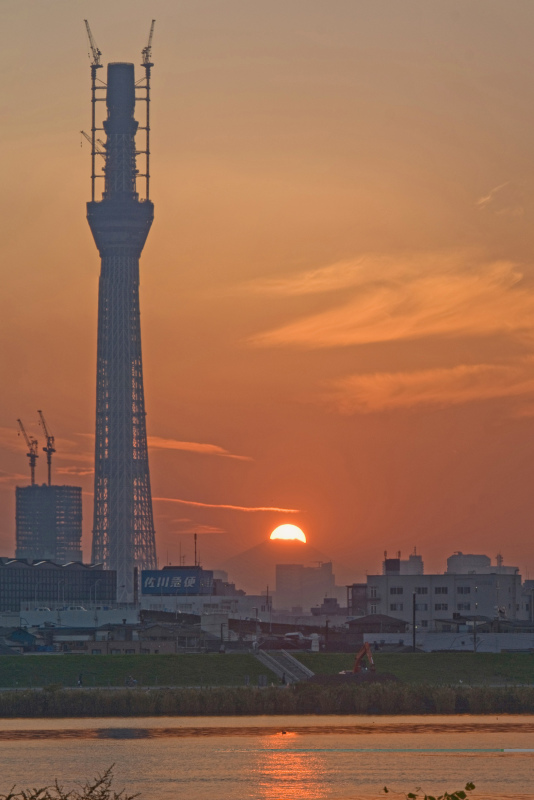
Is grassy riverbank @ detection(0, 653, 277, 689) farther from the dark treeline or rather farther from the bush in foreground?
the bush in foreground

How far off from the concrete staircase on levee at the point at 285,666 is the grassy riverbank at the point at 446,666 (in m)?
1.46

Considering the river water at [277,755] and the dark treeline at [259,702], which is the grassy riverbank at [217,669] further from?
the river water at [277,755]

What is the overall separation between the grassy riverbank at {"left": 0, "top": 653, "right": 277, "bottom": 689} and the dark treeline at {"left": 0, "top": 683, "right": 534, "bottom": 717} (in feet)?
62.0

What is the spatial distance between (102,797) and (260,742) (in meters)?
55.7

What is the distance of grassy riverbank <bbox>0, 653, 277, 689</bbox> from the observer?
140 m

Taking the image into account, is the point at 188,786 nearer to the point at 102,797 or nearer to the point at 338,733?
the point at 338,733

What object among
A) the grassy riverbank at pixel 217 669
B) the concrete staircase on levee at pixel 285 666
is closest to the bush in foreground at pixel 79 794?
the grassy riverbank at pixel 217 669

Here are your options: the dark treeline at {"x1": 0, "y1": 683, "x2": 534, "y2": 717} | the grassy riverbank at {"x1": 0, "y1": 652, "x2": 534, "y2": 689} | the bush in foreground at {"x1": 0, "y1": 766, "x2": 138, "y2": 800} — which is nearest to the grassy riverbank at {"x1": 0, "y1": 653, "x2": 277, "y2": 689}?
the grassy riverbank at {"x1": 0, "y1": 652, "x2": 534, "y2": 689}

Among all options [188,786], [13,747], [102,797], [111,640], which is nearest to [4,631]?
[111,640]

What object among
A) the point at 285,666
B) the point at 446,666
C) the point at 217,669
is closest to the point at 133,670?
the point at 217,669

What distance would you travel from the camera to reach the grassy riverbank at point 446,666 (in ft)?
472

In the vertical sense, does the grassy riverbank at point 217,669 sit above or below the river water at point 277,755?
above

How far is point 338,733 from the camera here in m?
101

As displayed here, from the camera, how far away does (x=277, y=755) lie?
88875mm
